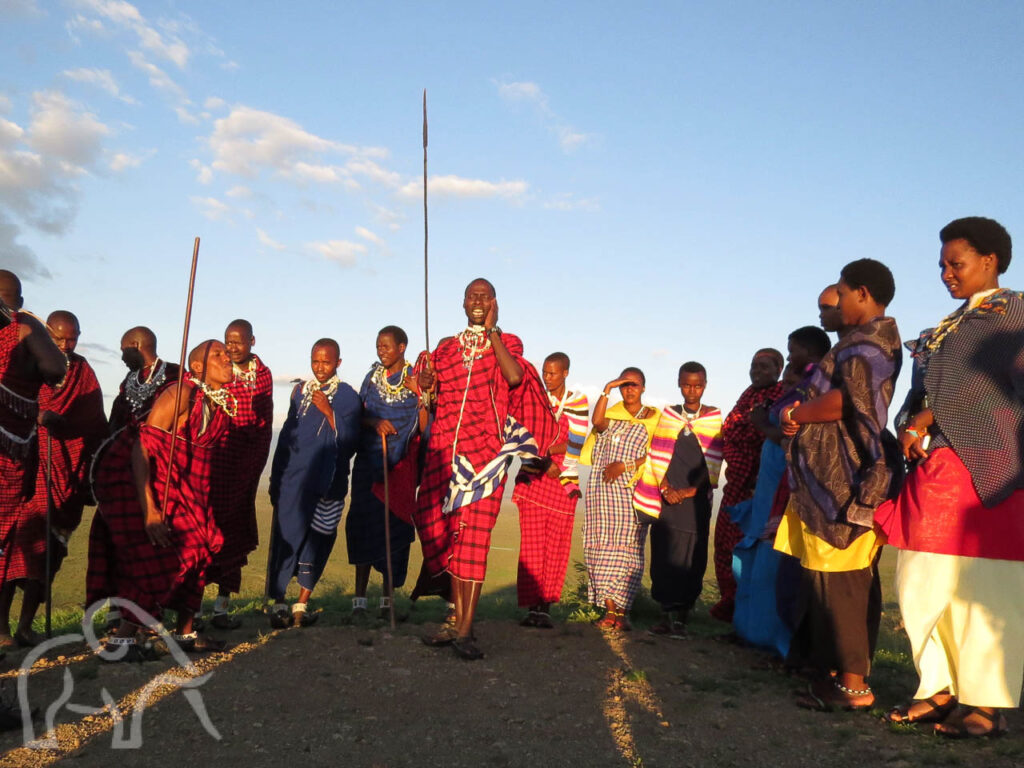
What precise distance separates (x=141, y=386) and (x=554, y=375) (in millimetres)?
3545

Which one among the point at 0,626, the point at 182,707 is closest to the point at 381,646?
the point at 182,707

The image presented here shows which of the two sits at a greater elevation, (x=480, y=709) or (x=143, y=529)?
(x=143, y=529)

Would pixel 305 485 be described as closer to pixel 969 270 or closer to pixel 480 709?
pixel 480 709

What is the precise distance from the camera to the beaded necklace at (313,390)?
24.6 ft

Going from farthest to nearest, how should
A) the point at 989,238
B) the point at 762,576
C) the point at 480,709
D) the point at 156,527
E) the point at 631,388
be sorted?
the point at 631,388 < the point at 762,576 < the point at 156,527 < the point at 480,709 < the point at 989,238

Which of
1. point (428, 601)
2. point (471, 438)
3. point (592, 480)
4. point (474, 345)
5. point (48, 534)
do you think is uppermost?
point (474, 345)

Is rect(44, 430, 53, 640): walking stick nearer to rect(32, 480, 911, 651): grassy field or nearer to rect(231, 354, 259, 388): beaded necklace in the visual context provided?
rect(32, 480, 911, 651): grassy field

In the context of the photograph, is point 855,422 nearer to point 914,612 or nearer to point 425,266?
point 914,612

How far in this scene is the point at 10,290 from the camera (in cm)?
604

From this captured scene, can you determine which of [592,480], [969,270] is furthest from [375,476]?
[969,270]

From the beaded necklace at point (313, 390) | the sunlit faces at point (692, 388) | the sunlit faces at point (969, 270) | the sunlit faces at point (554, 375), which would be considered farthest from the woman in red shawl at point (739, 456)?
the beaded necklace at point (313, 390)

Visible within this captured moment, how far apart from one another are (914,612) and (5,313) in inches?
225

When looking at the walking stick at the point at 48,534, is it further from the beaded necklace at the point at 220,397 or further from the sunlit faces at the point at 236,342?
the sunlit faces at the point at 236,342

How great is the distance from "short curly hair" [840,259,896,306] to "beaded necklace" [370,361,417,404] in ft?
13.4
